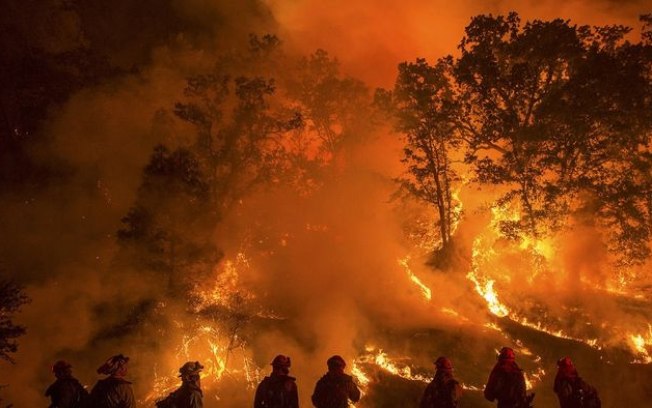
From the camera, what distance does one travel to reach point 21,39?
2344cm

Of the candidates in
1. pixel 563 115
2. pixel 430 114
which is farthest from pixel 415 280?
pixel 563 115

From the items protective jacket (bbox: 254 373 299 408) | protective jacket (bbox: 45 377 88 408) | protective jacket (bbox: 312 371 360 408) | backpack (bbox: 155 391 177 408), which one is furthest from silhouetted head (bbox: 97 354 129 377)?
protective jacket (bbox: 312 371 360 408)

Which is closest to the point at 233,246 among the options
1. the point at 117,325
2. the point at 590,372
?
the point at 117,325

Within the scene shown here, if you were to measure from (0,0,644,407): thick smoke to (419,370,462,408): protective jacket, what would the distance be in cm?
843

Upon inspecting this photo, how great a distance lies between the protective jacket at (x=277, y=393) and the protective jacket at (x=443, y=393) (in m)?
1.92

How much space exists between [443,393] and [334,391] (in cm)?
157

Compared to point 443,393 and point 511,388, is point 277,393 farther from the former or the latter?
point 511,388

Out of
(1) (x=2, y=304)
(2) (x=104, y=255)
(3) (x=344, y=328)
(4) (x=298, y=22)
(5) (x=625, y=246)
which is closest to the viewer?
(1) (x=2, y=304)

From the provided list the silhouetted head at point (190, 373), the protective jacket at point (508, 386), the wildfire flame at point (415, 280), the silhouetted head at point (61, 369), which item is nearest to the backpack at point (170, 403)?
the silhouetted head at point (190, 373)

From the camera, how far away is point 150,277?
59.8 feet

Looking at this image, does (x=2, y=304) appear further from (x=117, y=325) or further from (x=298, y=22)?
(x=298, y=22)

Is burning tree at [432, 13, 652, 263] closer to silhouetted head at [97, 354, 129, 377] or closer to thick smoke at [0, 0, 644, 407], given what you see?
thick smoke at [0, 0, 644, 407]

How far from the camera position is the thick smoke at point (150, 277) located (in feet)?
55.3

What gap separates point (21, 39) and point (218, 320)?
16.1 meters
